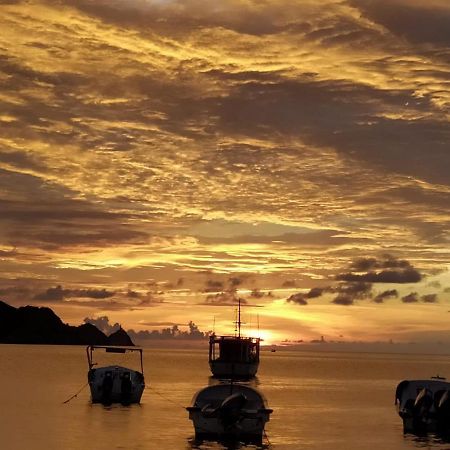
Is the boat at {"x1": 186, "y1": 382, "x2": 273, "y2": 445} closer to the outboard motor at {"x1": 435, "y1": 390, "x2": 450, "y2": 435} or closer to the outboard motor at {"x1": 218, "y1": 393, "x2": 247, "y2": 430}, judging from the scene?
the outboard motor at {"x1": 218, "y1": 393, "x2": 247, "y2": 430}

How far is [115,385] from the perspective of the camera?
87375 millimetres

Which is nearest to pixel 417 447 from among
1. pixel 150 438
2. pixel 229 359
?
pixel 150 438

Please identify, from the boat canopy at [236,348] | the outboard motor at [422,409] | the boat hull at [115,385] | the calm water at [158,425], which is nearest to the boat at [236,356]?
the boat canopy at [236,348]

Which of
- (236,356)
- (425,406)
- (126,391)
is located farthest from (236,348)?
(425,406)

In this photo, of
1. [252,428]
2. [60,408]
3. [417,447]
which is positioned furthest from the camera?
[60,408]

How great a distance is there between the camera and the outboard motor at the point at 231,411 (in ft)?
185

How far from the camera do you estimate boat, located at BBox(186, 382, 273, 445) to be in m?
56.5

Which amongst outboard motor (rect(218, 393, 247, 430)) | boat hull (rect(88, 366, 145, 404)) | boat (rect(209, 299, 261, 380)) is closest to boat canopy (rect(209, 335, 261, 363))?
boat (rect(209, 299, 261, 380))

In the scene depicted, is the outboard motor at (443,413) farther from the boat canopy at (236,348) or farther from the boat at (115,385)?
the boat canopy at (236,348)

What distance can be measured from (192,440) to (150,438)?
3929 millimetres

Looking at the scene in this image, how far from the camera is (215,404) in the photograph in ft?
194

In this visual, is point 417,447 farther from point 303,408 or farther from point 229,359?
point 229,359

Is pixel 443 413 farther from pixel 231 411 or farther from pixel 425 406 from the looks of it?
pixel 231 411

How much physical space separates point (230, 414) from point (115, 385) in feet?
109
